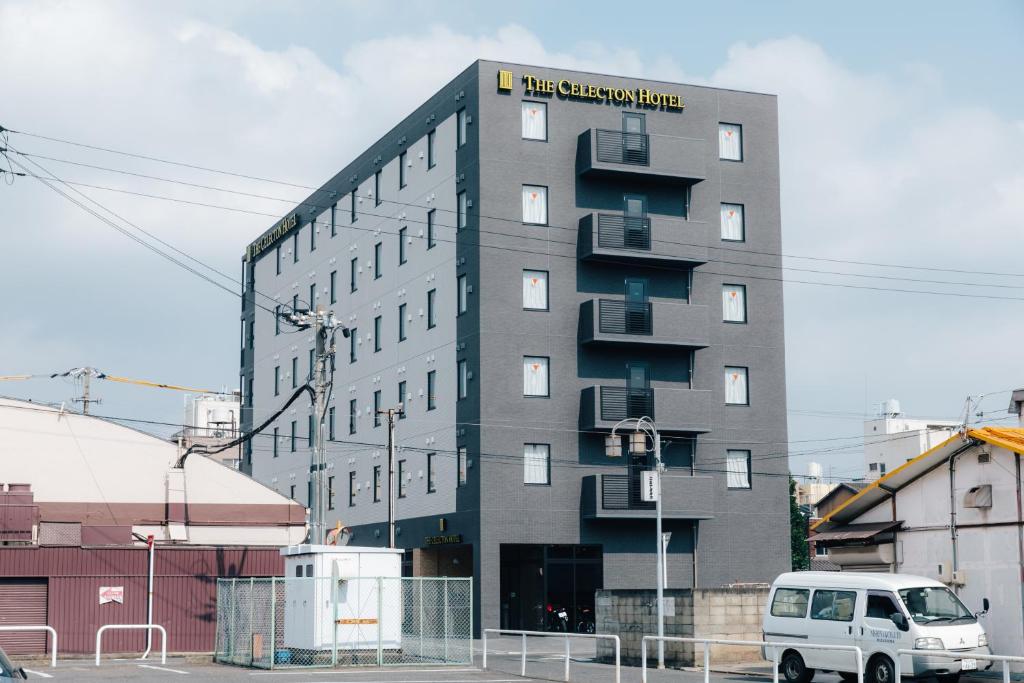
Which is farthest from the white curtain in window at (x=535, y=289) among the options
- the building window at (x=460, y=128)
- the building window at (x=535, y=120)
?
the building window at (x=460, y=128)

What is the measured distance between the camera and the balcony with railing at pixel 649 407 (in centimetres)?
5525

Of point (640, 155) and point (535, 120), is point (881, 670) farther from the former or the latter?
point (535, 120)

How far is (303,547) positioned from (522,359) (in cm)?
2311

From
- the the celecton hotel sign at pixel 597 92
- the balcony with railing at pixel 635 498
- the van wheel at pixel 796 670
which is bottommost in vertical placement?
the van wheel at pixel 796 670

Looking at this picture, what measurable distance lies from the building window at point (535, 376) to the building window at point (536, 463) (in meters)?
2.18

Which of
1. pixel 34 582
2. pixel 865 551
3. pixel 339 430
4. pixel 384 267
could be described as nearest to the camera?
pixel 865 551

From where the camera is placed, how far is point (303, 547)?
3359 centimetres

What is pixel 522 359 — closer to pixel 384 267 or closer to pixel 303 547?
pixel 384 267

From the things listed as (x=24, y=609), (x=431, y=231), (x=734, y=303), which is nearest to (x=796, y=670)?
(x=24, y=609)

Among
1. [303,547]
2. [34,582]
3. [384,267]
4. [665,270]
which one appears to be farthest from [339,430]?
[303,547]

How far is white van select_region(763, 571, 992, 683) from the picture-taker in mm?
25641

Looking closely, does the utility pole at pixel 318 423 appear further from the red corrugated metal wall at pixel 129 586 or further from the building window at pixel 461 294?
the building window at pixel 461 294

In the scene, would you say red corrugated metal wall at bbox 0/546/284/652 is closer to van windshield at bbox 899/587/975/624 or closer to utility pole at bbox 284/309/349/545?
utility pole at bbox 284/309/349/545

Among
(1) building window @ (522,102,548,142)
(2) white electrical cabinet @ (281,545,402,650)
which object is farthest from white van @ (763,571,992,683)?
(1) building window @ (522,102,548,142)
